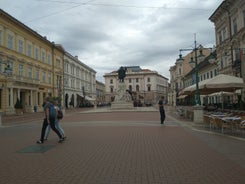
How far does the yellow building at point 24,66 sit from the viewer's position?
32.8 metres

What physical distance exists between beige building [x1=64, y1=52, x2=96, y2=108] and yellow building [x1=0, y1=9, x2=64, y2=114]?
24.8ft

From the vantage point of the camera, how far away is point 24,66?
3903 centimetres

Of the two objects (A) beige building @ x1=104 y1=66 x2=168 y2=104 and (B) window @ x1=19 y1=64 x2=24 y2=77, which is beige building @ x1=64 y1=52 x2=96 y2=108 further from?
(A) beige building @ x1=104 y1=66 x2=168 y2=104

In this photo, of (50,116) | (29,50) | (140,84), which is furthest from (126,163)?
(140,84)

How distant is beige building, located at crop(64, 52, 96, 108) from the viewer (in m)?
60.8

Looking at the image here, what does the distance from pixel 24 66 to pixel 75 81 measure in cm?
2930

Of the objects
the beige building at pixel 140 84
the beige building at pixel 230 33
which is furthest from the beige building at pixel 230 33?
the beige building at pixel 140 84

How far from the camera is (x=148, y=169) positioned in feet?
17.5

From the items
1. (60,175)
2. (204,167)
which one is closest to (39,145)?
(60,175)

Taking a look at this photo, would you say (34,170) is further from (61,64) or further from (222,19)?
(61,64)

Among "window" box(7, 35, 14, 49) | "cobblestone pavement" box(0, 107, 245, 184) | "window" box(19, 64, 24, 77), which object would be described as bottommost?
"cobblestone pavement" box(0, 107, 245, 184)

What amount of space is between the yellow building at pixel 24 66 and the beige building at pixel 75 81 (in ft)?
24.8

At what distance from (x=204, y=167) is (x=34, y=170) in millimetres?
3972

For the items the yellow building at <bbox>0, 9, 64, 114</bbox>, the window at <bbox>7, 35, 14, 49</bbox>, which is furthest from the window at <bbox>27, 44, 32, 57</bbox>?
the window at <bbox>7, 35, 14, 49</bbox>
